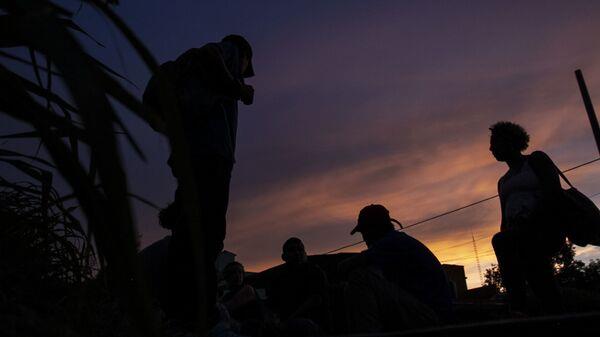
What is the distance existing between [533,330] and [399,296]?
2012 millimetres

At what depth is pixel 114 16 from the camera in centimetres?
42

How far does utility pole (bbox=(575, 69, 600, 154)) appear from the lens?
13.1m

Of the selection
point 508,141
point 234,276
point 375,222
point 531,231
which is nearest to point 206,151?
point 375,222

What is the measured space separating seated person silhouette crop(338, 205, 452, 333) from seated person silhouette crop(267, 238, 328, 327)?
1329 millimetres

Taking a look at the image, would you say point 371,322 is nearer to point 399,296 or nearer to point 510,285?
point 399,296

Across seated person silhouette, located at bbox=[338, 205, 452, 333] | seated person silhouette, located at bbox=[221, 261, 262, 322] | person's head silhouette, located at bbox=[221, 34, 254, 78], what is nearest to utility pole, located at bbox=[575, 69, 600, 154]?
seated person silhouette, located at bbox=[221, 261, 262, 322]

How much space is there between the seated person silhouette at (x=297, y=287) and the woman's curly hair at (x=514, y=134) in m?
2.18

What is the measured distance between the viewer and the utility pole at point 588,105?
13133mm

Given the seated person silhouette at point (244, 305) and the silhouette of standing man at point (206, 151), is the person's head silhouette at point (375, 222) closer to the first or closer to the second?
the silhouette of standing man at point (206, 151)

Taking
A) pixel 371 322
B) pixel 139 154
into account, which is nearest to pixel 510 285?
pixel 371 322

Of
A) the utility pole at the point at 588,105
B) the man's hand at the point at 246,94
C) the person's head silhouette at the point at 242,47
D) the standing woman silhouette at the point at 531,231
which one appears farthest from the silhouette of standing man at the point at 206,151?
the utility pole at the point at 588,105

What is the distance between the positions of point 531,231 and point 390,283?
99 centimetres

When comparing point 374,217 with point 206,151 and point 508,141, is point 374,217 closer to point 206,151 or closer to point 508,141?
point 508,141

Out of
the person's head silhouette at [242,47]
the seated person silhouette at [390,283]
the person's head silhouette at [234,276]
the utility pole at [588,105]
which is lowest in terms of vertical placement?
the seated person silhouette at [390,283]
